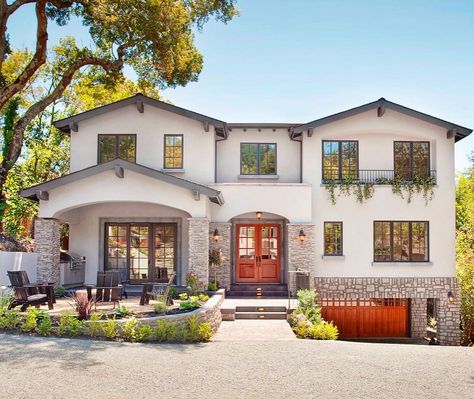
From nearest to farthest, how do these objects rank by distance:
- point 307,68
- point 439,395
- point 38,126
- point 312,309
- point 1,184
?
point 439,395, point 312,309, point 307,68, point 1,184, point 38,126

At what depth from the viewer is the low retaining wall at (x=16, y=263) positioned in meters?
16.3

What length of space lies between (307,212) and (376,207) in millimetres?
2833

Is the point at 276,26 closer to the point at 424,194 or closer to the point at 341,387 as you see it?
the point at 424,194

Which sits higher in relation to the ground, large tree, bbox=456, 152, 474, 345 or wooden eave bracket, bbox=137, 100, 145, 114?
wooden eave bracket, bbox=137, 100, 145, 114

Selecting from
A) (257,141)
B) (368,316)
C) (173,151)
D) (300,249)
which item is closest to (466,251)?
(368,316)

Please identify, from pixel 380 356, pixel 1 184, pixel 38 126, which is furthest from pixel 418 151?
pixel 38 126

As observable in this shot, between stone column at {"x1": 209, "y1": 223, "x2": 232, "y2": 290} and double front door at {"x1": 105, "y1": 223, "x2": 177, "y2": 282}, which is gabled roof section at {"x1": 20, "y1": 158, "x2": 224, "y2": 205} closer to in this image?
stone column at {"x1": 209, "y1": 223, "x2": 232, "y2": 290}

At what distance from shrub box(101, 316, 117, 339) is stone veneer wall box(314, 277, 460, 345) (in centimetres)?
968

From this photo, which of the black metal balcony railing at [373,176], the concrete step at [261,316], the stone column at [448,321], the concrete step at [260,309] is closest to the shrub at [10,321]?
the concrete step at [261,316]

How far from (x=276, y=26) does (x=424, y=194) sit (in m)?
8.41

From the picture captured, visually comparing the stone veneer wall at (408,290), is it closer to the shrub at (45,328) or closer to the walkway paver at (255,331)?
the walkway paver at (255,331)

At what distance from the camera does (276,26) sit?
1675 cm

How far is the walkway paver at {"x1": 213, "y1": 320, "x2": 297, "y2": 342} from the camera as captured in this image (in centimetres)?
1217

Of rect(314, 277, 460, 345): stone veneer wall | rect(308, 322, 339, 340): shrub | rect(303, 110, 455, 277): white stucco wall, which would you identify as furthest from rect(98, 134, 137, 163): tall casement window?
rect(308, 322, 339, 340): shrub
